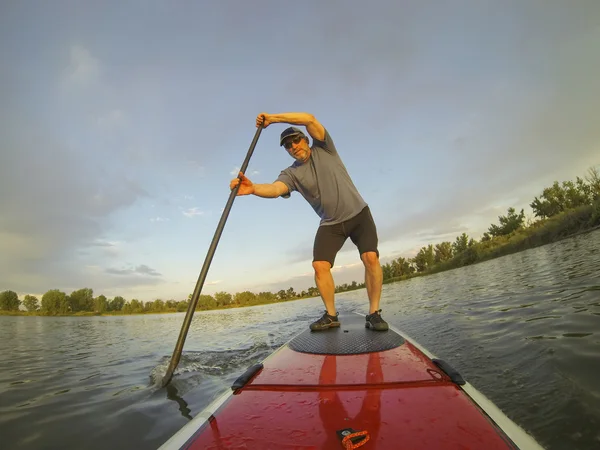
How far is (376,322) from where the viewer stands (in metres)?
3.82

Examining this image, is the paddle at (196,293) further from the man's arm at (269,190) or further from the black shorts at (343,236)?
the black shorts at (343,236)

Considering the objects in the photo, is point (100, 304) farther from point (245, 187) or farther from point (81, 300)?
point (245, 187)

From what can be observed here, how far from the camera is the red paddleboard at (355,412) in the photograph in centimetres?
115

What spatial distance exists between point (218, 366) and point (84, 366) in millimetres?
2893

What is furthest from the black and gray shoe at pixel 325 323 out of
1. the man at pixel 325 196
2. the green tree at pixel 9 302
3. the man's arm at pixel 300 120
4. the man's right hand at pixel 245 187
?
the green tree at pixel 9 302

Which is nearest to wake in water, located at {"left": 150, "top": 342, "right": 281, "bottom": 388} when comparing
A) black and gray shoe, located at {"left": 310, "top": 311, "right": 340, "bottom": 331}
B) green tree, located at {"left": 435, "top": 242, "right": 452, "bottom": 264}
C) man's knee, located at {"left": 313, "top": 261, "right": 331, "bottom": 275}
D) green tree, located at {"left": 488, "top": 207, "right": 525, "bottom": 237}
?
black and gray shoe, located at {"left": 310, "top": 311, "right": 340, "bottom": 331}

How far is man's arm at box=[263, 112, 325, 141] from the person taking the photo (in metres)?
4.19

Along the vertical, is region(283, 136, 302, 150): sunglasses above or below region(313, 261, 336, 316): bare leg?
above

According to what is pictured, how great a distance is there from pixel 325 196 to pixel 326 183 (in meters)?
0.21

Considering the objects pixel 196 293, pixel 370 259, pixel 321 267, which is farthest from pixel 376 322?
pixel 196 293

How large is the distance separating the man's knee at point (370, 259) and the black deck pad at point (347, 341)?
0.90 meters

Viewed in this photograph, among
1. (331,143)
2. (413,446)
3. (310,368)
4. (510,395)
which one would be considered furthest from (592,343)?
(331,143)

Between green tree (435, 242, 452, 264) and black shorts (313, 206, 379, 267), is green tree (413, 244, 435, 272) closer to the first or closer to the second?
green tree (435, 242, 452, 264)

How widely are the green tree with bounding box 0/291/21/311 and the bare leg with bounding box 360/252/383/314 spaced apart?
96.9m
